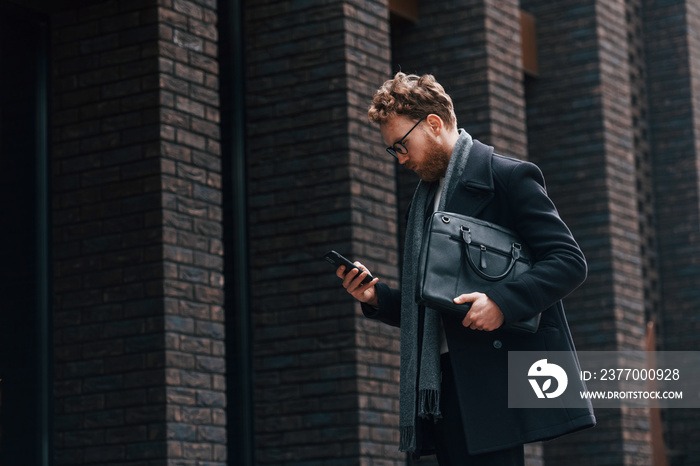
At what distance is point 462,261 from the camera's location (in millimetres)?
3561

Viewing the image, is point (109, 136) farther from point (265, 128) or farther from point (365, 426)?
point (365, 426)

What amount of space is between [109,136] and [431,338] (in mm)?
3480

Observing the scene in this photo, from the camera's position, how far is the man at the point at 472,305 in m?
3.51

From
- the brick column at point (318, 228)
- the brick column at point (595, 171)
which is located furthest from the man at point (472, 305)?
the brick column at point (595, 171)

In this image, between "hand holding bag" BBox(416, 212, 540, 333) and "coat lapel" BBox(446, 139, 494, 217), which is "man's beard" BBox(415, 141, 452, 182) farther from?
"hand holding bag" BBox(416, 212, 540, 333)

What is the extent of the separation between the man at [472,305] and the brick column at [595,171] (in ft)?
22.2

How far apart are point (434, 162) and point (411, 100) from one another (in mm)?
214

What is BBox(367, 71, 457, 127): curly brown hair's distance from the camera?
3.71m

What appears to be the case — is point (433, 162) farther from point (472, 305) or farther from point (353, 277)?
point (472, 305)

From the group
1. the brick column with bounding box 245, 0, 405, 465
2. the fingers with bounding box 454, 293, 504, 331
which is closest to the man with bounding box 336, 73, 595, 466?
the fingers with bounding box 454, 293, 504, 331

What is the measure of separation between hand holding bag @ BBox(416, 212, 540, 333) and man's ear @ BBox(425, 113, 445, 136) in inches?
11.7

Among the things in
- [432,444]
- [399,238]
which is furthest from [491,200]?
[399,238]

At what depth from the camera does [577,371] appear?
11.9 feet
